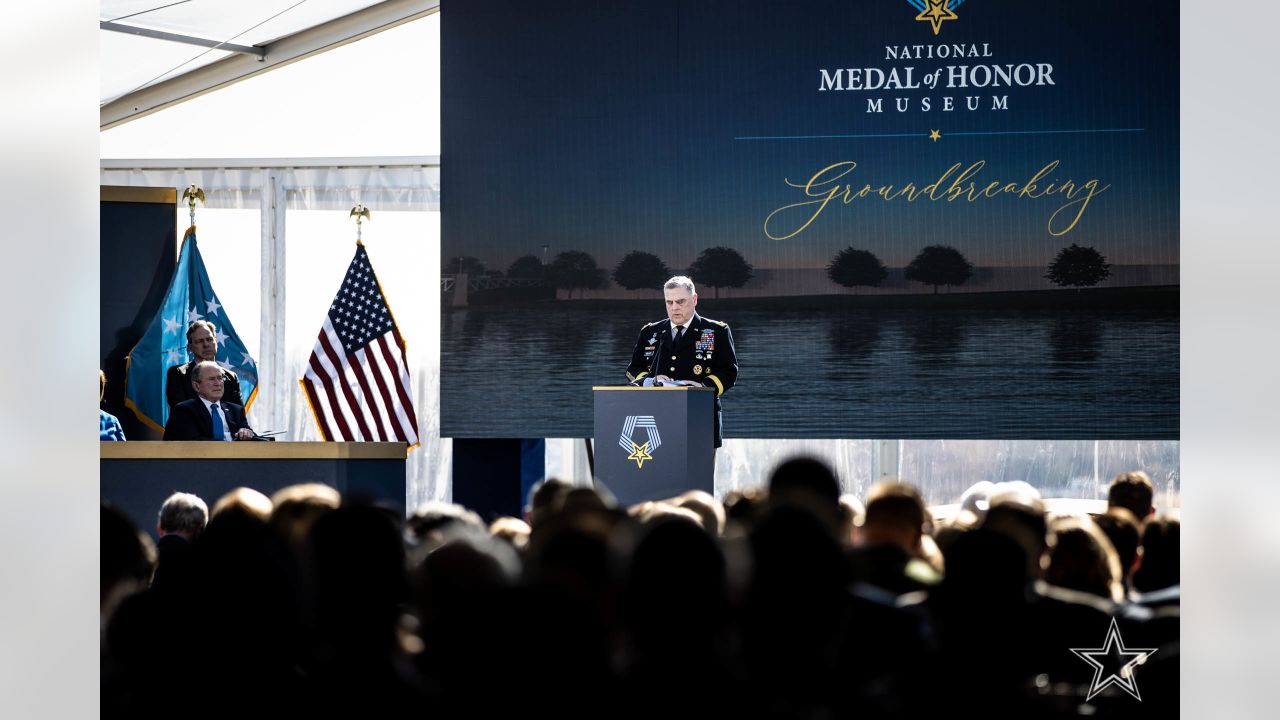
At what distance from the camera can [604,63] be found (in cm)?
690

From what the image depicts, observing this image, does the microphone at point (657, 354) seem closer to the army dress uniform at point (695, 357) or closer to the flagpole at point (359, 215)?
the army dress uniform at point (695, 357)

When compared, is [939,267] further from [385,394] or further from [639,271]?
[385,394]

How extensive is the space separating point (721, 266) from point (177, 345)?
324 cm

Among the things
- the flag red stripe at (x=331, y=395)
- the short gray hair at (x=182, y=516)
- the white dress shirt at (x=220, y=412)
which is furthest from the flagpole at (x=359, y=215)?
the short gray hair at (x=182, y=516)

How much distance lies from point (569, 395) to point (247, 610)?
15.0 ft

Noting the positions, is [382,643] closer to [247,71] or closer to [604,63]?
[604,63]

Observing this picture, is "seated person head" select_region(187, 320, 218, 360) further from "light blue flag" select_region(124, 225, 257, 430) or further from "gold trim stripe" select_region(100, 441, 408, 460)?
"gold trim stripe" select_region(100, 441, 408, 460)

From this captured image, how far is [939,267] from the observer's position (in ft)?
22.4

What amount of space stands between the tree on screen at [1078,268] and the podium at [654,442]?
9.23 feet

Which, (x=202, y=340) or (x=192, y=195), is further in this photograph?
(x=192, y=195)

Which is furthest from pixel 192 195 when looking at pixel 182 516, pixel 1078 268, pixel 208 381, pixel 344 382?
pixel 1078 268

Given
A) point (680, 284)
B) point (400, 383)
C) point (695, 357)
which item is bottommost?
point (400, 383)

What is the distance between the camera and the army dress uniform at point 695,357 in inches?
258
